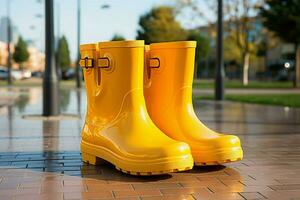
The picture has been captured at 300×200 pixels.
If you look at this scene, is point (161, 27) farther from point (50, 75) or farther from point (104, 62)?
point (104, 62)

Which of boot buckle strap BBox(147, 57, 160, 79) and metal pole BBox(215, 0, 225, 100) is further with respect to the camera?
metal pole BBox(215, 0, 225, 100)

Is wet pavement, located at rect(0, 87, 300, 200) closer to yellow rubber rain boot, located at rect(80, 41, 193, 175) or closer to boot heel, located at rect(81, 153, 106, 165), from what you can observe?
boot heel, located at rect(81, 153, 106, 165)

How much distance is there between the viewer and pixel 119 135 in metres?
5.26

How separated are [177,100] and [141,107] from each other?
47cm

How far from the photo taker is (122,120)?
17.6 ft

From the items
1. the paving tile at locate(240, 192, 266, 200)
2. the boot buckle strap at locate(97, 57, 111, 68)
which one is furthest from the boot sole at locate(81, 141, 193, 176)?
the boot buckle strap at locate(97, 57, 111, 68)

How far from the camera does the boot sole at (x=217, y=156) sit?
5281 millimetres

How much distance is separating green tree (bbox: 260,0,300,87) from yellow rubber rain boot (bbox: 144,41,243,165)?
27.4 metres

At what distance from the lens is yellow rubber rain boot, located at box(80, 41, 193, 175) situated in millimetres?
4844

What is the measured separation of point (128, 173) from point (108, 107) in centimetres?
91

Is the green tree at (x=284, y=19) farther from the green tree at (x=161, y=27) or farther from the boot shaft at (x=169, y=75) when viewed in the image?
the boot shaft at (x=169, y=75)


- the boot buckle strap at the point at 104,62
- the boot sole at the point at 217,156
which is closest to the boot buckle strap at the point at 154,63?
the boot buckle strap at the point at 104,62

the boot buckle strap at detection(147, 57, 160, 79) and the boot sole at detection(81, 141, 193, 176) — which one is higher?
the boot buckle strap at detection(147, 57, 160, 79)

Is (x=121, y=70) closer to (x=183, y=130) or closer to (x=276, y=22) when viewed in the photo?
(x=183, y=130)
